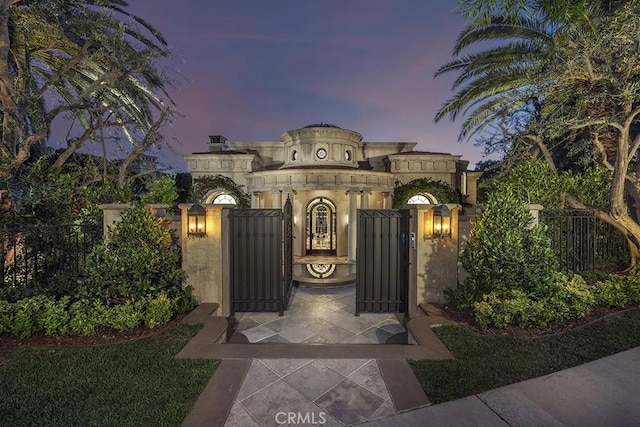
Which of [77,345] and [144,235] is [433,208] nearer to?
[144,235]

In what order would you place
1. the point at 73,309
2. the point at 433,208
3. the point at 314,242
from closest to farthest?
the point at 73,309 < the point at 433,208 < the point at 314,242

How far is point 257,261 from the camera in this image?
6730 millimetres

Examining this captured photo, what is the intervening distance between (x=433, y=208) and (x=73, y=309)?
760cm

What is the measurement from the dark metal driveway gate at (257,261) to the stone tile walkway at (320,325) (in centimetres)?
39

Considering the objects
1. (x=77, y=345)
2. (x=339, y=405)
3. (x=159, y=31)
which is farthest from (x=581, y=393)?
(x=159, y=31)

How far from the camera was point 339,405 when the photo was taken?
11.0 feet

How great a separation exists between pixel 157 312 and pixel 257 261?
231cm

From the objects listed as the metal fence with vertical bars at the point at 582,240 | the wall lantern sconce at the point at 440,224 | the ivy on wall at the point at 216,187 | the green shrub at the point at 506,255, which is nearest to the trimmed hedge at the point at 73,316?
the wall lantern sconce at the point at 440,224

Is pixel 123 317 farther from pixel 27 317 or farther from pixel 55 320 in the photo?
pixel 27 317

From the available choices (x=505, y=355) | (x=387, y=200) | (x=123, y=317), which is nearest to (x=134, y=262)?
(x=123, y=317)

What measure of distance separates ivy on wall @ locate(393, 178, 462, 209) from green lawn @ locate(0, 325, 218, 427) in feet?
45.3

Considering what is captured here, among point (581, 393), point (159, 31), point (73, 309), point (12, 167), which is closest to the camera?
point (581, 393)

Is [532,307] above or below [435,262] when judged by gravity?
below

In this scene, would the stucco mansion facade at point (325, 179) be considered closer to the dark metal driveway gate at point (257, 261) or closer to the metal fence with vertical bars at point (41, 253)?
the dark metal driveway gate at point (257, 261)
